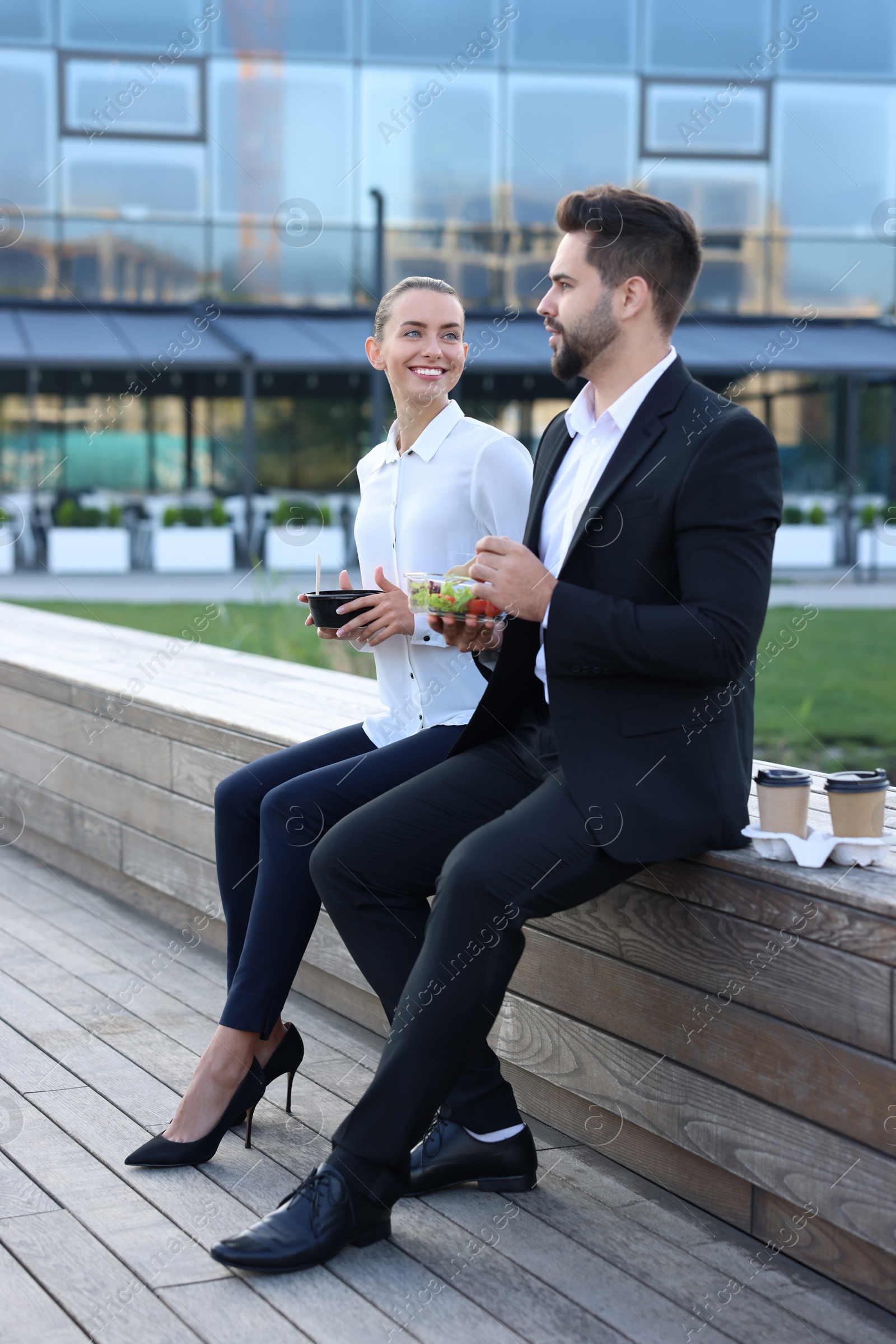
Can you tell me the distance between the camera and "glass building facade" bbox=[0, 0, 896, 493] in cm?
1823

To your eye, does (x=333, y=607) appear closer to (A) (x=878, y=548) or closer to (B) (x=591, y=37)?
(A) (x=878, y=548)

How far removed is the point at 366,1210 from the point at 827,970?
0.79 m

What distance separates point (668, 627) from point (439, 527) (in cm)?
80

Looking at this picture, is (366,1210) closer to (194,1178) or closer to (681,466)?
(194,1178)

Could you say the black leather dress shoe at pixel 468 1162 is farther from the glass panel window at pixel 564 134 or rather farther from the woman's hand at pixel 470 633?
the glass panel window at pixel 564 134

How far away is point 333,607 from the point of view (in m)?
2.75

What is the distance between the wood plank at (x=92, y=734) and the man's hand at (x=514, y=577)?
2.03 m

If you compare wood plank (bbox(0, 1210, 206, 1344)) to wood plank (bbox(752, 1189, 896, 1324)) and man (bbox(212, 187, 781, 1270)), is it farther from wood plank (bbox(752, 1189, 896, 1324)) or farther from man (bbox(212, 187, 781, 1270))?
wood plank (bbox(752, 1189, 896, 1324))

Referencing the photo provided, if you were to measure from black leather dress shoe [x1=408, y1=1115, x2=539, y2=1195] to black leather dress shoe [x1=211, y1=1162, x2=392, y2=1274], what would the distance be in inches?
11.6

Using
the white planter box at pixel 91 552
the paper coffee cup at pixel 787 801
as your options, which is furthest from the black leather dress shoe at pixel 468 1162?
the white planter box at pixel 91 552

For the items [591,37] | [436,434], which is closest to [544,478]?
[436,434]

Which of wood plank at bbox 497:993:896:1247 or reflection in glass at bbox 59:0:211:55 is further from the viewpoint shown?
reflection in glass at bbox 59:0:211:55

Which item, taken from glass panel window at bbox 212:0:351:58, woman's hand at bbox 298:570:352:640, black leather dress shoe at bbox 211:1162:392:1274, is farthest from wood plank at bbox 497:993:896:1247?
glass panel window at bbox 212:0:351:58

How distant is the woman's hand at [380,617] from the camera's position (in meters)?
2.74
